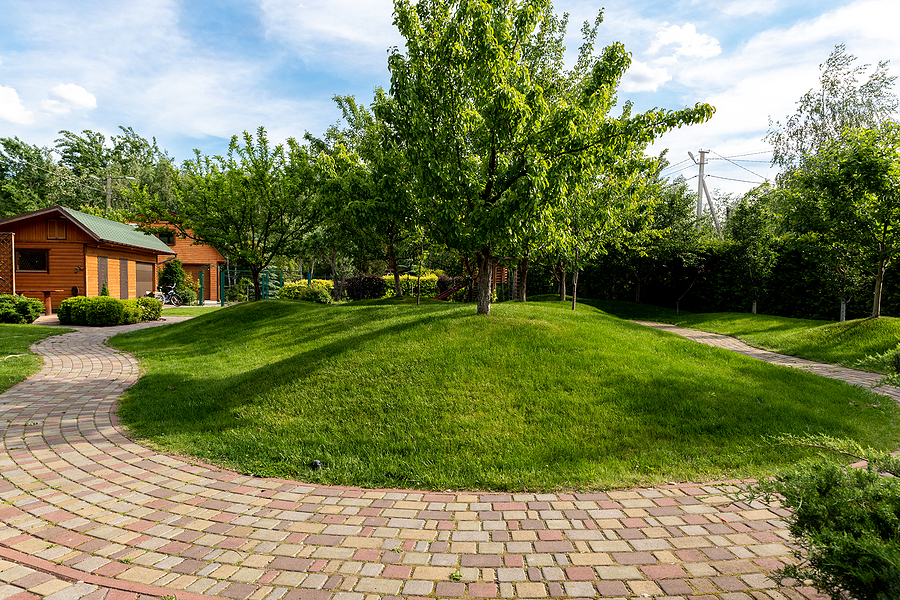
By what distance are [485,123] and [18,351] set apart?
463 inches

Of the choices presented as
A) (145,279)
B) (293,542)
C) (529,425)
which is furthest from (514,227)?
(145,279)

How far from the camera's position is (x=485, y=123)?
748 cm

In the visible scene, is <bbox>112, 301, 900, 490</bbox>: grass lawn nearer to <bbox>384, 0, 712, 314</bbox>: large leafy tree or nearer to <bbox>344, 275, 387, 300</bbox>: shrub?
<bbox>384, 0, 712, 314</bbox>: large leafy tree

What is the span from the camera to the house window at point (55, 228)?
20594 millimetres

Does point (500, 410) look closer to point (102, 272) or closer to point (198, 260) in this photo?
point (102, 272)

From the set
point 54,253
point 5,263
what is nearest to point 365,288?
point 54,253

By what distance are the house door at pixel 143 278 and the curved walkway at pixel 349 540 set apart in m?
23.9

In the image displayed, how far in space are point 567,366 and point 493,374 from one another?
108 cm

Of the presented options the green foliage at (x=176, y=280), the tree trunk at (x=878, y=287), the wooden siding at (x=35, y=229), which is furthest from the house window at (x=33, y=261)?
the tree trunk at (x=878, y=287)

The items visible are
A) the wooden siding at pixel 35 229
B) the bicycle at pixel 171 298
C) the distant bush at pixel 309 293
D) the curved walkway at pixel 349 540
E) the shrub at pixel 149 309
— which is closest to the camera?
the curved walkway at pixel 349 540

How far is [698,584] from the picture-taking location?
275 centimetres

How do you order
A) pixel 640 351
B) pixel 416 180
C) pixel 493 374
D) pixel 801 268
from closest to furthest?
pixel 493 374 → pixel 640 351 → pixel 416 180 → pixel 801 268

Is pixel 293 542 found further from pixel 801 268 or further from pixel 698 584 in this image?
pixel 801 268

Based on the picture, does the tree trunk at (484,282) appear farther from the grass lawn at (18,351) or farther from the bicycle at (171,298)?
the bicycle at (171,298)
